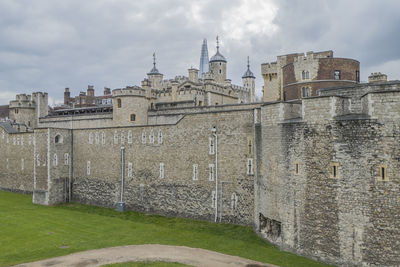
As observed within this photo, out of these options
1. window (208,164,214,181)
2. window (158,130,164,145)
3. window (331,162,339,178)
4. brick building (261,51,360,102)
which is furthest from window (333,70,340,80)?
window (331,162,339,178)

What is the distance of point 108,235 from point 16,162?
2502 centimetres

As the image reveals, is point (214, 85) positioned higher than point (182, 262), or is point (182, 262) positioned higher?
point (214, 85)

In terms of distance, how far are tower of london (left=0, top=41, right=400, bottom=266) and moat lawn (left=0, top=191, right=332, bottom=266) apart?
115 cm

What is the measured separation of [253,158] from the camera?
85.8 ft

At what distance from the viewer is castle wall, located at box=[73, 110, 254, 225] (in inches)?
1058

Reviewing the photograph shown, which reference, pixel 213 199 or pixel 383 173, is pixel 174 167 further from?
pixel 383 173

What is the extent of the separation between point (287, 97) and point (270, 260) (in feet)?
68.1

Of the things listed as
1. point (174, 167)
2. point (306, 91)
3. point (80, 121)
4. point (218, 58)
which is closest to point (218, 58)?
point (218, 58)

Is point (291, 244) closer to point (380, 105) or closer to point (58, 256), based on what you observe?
point (380, 105)

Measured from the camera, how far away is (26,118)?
2068 inches

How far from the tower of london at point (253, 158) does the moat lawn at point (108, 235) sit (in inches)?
45.4

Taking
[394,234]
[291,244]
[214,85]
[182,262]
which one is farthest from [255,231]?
[214,85]

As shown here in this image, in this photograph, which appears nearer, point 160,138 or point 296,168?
point 296,168

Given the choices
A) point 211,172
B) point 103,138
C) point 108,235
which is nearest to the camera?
point 108,235
